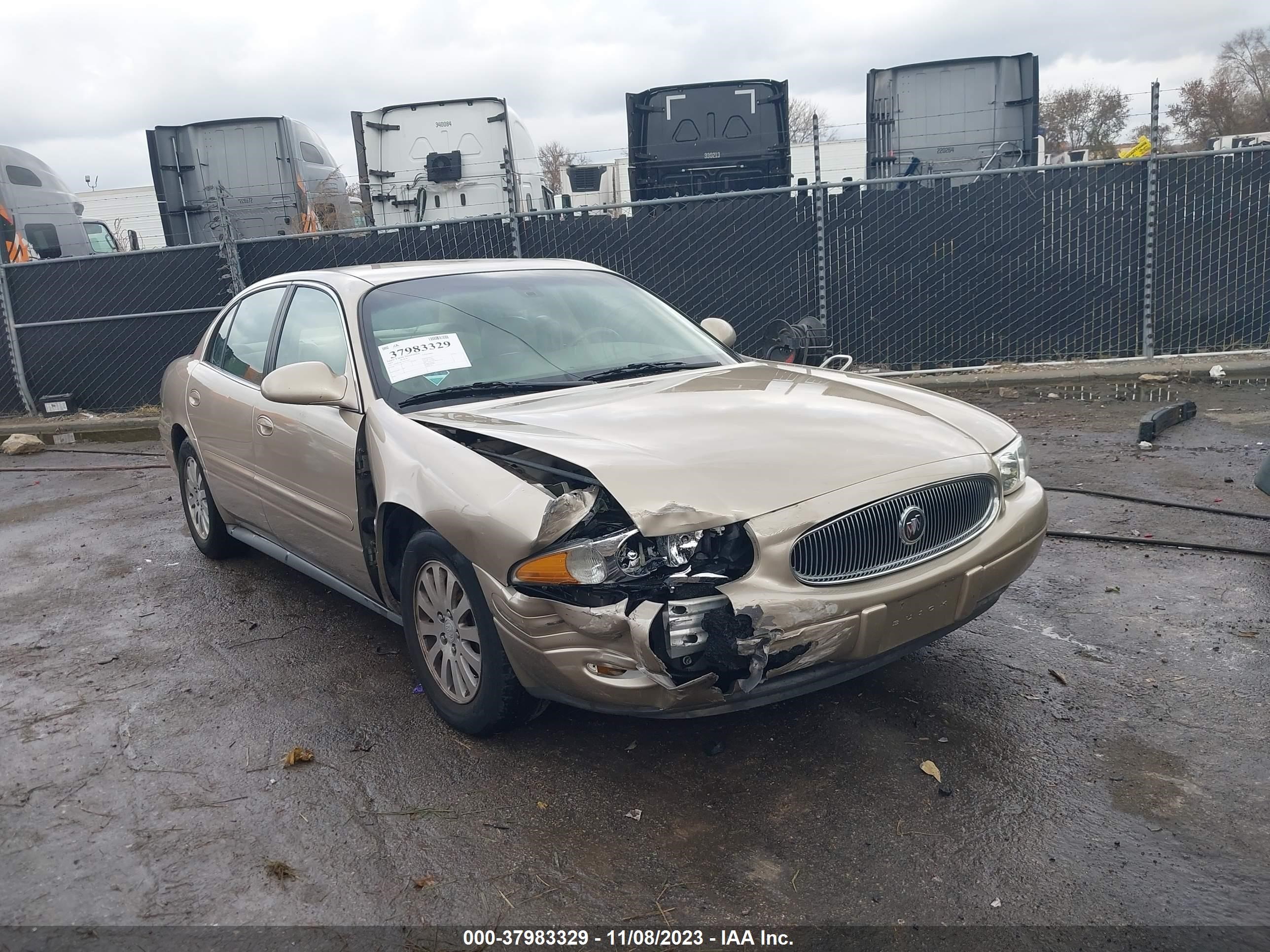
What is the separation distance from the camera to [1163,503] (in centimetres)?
572

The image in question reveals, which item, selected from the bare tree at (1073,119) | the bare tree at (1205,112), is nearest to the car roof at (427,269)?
the bare tree at (1073,119)

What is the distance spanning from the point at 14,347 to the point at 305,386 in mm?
9647

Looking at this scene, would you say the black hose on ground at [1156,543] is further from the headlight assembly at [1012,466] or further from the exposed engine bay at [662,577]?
the exposed engine bay at [662,577]

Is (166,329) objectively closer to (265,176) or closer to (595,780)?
(265,176)

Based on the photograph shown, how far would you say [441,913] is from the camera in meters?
2.58

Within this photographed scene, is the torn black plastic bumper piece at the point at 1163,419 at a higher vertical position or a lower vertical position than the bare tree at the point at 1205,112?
lower

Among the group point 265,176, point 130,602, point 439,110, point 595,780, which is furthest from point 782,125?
point 595,780

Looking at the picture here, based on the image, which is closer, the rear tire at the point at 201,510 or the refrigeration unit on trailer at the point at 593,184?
the rear tire at the point at 201,510

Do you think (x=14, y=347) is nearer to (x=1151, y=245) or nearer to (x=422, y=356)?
(x=422, y=356)

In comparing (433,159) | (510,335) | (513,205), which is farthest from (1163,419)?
(433,159)

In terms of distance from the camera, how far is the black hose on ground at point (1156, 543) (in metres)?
4.84

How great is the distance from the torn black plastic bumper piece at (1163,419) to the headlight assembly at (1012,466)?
13.8ft

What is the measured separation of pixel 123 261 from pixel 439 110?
4.68 metres

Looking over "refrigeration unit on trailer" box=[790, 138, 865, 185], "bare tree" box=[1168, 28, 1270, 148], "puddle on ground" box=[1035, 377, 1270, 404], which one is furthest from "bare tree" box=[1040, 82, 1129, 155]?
"puddle on ground" box=[1035, 377, 1270, 404]
